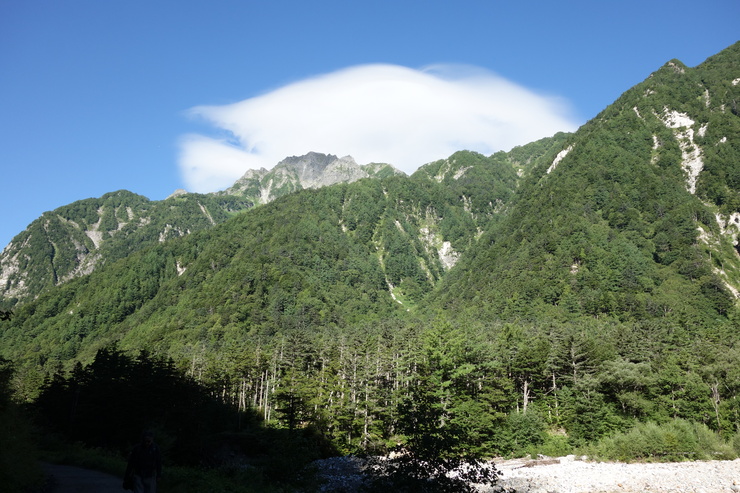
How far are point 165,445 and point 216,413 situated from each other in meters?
35.4

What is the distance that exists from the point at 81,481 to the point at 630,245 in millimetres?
167106

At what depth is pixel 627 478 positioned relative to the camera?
35344mm

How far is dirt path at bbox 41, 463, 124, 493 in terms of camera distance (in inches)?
655

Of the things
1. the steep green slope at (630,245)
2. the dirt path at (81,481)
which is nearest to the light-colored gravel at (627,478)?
the dirt path at (81,481)

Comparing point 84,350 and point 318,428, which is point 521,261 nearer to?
point 318,428

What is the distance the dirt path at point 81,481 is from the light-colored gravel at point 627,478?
24.5m

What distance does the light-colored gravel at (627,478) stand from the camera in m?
32.1

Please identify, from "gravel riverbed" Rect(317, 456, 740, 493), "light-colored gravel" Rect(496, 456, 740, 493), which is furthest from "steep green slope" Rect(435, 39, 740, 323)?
"light-colored gravel" Rect(496, 456, 740, 493)

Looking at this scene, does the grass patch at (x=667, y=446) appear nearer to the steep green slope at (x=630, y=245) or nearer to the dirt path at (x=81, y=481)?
the dirt path at (x=81, y=481)

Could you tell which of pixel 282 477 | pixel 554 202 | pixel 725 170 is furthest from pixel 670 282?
pixel 282 477

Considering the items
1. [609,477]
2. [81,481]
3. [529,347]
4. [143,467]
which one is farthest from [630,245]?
→ [143,467]

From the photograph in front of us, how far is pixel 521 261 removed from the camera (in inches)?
6624

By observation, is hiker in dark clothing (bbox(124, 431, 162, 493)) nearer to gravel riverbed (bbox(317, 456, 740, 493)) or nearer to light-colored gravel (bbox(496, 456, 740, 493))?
gravel riverbed (bbox(317, 456, 740, 493))

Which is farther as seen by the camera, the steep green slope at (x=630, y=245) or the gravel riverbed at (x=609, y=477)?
the steep green slope at (x=630, y=245)
